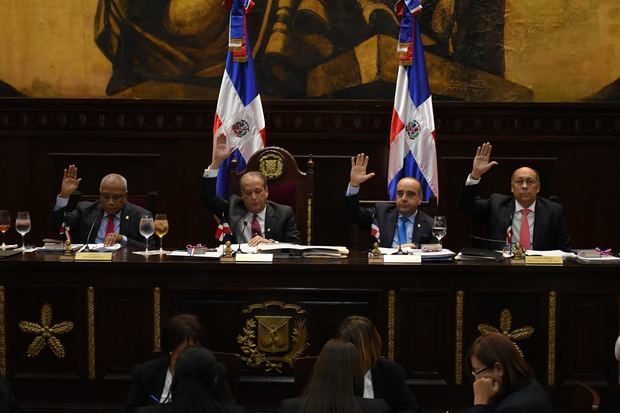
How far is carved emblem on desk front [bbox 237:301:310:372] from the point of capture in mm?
5777

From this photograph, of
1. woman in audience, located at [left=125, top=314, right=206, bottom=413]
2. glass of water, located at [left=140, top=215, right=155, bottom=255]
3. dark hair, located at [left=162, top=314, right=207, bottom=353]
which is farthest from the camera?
glass of water, located at [left=140, top=215, right=155, bottom=255]

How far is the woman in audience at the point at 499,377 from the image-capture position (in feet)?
12.3

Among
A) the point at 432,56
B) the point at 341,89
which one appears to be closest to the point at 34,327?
the point at 341,89

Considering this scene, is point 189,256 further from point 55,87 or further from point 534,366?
point 55,87

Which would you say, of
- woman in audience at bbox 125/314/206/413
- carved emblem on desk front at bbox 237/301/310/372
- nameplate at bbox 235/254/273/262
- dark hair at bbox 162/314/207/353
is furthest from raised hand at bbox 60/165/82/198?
dark hair at bbox 162/314/207/353

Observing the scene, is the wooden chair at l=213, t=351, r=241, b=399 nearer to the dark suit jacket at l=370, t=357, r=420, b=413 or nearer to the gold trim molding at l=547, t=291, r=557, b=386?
the dark suit jacket at l=370, t=357, r=420, b=413

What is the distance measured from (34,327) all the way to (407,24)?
450cm

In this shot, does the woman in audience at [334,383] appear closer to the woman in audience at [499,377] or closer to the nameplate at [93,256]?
the woman in audience at [499,377]

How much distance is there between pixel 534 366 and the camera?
19.0 feet

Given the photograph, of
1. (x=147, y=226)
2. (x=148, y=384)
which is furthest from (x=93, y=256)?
(x=148, y=384)

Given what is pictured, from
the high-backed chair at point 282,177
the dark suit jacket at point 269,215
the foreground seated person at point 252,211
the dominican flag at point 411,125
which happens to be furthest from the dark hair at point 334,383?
the dominican flag at point 411,125

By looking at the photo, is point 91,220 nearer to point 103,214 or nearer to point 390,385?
point 103,214

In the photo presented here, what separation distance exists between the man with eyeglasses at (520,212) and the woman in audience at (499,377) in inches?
132

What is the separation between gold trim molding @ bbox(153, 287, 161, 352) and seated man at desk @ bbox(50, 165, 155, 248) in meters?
1.36
